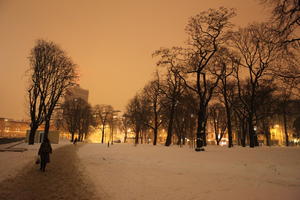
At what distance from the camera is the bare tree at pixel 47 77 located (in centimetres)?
3184

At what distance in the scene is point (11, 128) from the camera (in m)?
140

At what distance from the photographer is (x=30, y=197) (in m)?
6.84

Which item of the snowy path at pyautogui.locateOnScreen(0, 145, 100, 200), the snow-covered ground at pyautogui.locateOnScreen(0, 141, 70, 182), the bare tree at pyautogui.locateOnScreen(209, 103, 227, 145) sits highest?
the bare tree at pyautogui.locateOnScreen(209, 103, 227, 145)

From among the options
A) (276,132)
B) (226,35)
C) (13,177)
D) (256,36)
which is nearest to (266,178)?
(13,177)

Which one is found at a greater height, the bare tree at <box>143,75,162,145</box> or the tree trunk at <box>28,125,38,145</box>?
the bare tree at <box>143,75,162,145</box>

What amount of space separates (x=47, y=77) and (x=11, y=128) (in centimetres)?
13562

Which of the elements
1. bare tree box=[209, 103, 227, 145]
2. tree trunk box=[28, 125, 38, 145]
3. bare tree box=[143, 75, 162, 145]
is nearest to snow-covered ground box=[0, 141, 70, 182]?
tree trunk box=[28, 125, 38, 145]

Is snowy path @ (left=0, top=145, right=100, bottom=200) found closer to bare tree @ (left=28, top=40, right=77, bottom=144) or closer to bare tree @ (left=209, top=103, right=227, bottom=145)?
bare tree @ (left=28, top=40, right=77, bottom=144)

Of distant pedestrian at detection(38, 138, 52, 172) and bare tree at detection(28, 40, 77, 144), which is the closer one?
distant pedestrian at detection(38, 138, 52, 172)

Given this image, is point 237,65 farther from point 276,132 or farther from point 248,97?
point 276,132

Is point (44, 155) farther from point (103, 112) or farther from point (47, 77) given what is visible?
point (103, 112)

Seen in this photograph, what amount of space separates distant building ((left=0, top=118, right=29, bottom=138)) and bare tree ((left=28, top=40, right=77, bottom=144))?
121m

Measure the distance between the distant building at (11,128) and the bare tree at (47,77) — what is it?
12128cm

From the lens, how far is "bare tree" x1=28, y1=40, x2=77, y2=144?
3184 centimetres
